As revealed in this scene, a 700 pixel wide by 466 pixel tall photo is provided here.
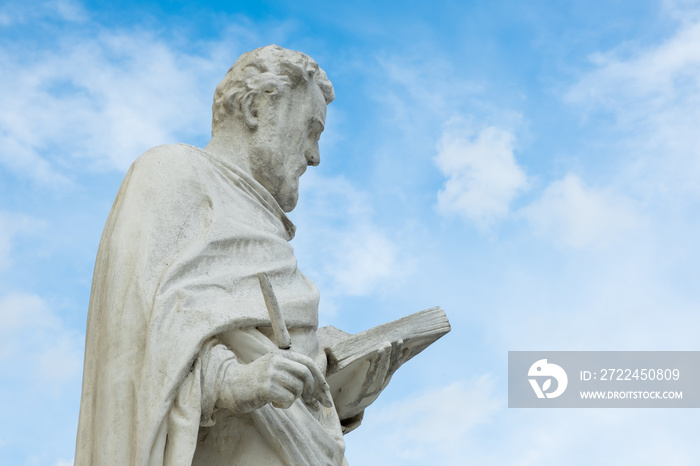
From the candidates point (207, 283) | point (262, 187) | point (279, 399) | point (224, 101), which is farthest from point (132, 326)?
point (224, 101)

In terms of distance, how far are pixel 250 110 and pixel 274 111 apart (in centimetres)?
14

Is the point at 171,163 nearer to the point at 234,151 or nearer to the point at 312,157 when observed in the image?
the point at 234,151

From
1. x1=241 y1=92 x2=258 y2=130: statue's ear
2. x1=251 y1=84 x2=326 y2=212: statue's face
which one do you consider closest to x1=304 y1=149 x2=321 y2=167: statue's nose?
x1=251 y1=84 x2=326 y2=212: statue's face

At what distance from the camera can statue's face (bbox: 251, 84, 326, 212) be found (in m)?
6.26

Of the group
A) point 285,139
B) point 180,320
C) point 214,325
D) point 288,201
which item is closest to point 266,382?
point 214,325

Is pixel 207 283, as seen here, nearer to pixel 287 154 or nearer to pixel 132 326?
pixel 132 326

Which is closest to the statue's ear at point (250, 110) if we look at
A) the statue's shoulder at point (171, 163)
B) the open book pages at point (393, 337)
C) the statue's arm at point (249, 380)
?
the statue's shoulder at point (171, 163)

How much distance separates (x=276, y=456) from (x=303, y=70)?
2.30 meters

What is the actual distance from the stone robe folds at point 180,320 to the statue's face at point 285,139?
1.40ft

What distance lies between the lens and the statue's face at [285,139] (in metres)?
→ 6.26

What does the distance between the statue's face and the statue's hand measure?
1466mm

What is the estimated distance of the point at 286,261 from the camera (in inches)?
229

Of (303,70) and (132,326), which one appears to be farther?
(303,70)

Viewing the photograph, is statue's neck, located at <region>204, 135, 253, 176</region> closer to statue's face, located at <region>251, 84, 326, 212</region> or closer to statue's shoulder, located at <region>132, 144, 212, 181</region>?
statue's face, located at <region>251, 84, 326, 212</region>
